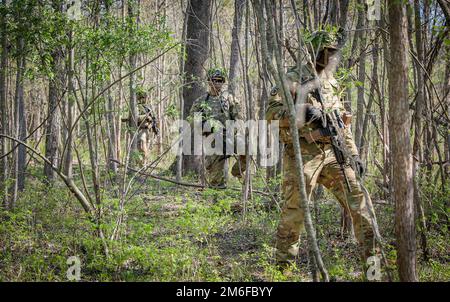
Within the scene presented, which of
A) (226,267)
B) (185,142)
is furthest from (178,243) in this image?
(185,142)

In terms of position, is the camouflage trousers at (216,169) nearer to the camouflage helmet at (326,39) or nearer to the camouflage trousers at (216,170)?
the camouflage trousers at (216,170)

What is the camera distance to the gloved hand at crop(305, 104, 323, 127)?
3.79 metres

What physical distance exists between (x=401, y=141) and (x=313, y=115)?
0.86 meters

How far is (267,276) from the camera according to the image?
364 centimetres

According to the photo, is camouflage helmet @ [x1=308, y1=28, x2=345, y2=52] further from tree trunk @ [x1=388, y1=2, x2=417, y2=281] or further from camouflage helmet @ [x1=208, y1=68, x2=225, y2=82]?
camouflage helmet @ [x1=208, y1=68, x2=225, y2=82]

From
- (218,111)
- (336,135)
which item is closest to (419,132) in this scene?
(336,135)

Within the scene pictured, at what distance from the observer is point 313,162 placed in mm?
3957

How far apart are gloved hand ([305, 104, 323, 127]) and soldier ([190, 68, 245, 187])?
2402mm

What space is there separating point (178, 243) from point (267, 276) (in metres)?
0.95

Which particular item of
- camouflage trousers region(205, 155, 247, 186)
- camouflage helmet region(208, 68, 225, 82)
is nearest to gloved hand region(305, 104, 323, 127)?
camouflage helmet region(208, 68, 225, 82)

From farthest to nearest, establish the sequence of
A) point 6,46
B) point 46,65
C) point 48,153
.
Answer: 1. point 48,153
2. point 6,46
3. point 46,65

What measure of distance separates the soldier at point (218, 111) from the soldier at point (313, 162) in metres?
2.27

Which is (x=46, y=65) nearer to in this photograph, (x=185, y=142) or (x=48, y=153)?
(x=48, y=153)

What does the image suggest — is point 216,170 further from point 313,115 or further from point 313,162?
point 313,115
